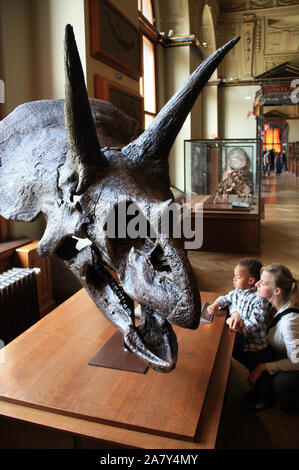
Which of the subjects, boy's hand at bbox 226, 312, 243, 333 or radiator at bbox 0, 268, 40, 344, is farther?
radiator at bbox 0, 268, 40, 344

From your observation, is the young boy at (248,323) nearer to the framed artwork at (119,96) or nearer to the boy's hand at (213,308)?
the boy's hand at (213,308)

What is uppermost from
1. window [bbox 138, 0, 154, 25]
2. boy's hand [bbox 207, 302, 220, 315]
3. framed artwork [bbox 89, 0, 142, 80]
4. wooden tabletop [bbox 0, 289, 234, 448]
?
window [bbox 138, 0, 154, 25]

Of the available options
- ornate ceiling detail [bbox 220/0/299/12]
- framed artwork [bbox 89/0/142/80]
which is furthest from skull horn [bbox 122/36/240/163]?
ornate ceiling detail [bbox 220/0/299/12]

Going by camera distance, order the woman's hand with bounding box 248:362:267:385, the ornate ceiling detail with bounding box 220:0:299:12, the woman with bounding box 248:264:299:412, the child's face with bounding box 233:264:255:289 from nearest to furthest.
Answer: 1. the woman with bounding box 248:264:299:412
2. the woman's hand with bounding box 248:362:267:385
3. the child's face with bounding box 233:264:255:289
4. the ornate ceiling detail with bounding box 220:0:299:12

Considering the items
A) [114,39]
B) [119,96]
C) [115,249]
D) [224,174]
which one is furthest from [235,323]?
[224,174]

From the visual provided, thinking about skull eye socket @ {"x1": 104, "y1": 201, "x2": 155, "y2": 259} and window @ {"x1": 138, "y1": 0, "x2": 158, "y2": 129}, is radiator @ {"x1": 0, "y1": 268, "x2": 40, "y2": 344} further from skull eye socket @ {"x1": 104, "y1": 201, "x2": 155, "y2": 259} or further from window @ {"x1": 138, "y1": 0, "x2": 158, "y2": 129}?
window @ {"x1": 138, "y1": 0, "x2": 158, "y2": 129}

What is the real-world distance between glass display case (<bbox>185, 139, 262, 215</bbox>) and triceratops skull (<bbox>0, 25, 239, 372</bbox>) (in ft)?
16.9

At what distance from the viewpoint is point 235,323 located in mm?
2525

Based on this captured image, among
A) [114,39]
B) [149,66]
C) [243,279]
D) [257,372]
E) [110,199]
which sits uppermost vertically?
[149,66]

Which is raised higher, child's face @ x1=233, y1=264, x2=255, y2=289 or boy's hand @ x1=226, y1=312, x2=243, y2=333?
child's face @ x1=233, y1=264, x2=255, y2=289

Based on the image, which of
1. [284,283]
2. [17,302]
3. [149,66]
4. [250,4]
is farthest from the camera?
[250,4]

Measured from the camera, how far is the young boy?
2557 mm

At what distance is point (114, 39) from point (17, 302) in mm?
2957

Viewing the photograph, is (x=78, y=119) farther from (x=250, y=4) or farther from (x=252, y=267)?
(x=250, y=4)
